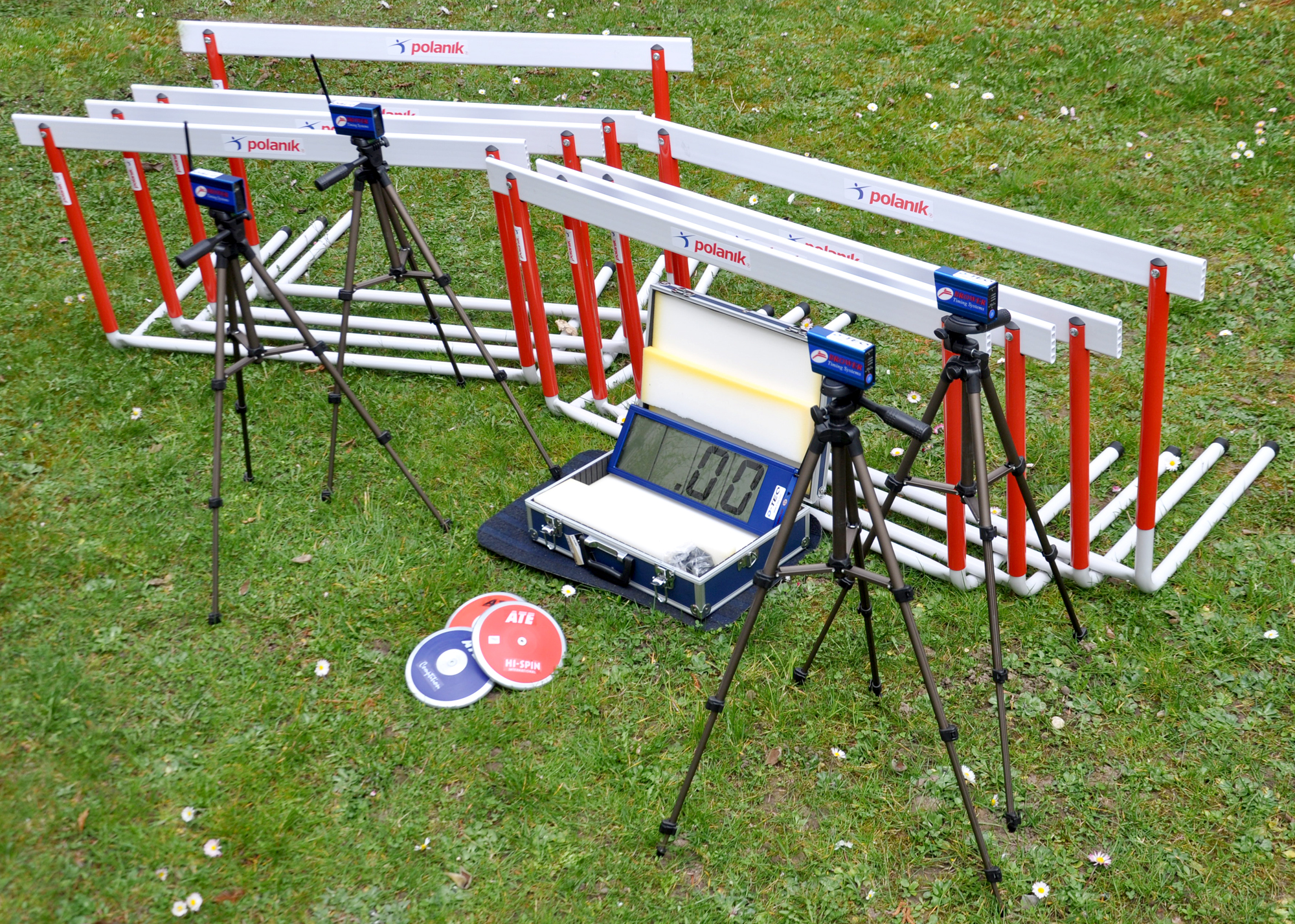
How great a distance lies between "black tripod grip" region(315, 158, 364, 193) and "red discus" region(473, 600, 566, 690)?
201 cm

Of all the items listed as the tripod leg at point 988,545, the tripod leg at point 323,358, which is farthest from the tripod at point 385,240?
the tripod leg at point 988,545

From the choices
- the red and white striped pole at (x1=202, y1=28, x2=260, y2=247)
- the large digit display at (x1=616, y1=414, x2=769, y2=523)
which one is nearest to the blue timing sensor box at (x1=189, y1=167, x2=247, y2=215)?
the large digit display at (x1=616, y1=414, x2=769, y2=523)

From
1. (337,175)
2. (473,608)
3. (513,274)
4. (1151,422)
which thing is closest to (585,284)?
(513,274)

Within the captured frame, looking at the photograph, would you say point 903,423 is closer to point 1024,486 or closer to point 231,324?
point 1024,486

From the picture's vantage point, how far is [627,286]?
598 cm

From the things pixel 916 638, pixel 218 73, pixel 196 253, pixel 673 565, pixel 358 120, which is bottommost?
pixel 673 565

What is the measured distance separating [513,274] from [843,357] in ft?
10.3

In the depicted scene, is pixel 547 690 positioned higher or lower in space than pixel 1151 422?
lower

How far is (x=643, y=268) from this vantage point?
7.76 metres

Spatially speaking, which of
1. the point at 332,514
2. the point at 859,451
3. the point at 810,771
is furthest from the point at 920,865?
the point at 332,514

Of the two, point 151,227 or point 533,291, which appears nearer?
point 533,291

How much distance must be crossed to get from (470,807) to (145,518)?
101 inches

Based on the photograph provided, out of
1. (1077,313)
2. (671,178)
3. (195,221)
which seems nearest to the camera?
(1077,313)

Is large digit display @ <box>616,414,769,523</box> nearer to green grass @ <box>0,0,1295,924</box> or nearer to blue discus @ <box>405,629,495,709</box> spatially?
green grass @ <box>0,0,1295,924</box>
